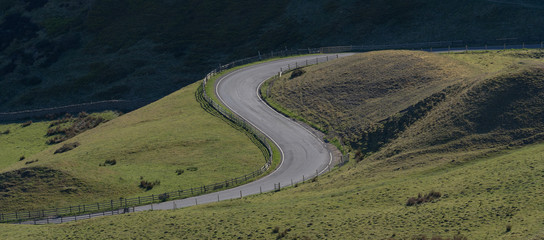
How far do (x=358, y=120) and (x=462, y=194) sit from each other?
93.0ft

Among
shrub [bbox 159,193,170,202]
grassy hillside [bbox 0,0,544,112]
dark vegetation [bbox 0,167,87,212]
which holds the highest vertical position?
grassy hillside [bbox 0,0,544,112]

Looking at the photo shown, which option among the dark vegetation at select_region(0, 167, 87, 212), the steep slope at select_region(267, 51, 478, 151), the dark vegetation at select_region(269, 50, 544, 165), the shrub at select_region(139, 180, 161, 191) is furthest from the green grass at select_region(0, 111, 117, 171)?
the dark vegetation at select_region(269, 50, 544, 165)

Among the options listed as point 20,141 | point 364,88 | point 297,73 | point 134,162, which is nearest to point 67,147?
point 134,162

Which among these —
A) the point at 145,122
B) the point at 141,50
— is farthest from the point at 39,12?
the point at 145,122

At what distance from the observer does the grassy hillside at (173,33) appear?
343 feet

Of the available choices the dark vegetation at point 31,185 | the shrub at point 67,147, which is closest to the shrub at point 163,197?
the dark vegetation at point 31,185

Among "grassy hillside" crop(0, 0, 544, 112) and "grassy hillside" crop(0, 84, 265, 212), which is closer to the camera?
"grassy hillside" crop(0, 84, 265, 212)

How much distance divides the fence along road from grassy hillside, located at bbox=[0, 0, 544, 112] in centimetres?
1345

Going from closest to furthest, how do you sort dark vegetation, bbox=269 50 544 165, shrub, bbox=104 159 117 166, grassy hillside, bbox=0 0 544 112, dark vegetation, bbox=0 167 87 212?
dark vegetation, bbox=269 50 544 165 < dark vegetation, bbox=0 167 87 212 < shrub, bbox=104 159 117 166 < grassy hillside, bbox=0 0 544 112

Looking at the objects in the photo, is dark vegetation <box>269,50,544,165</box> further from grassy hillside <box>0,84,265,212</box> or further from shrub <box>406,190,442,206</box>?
grassy hillside <box>0,84,265,212</box>

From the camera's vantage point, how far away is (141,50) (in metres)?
115

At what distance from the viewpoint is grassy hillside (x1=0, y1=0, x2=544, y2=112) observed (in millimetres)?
104688

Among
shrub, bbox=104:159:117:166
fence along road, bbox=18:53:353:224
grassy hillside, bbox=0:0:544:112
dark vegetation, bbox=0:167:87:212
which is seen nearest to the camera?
fence along road, bbox=18:53:353:224

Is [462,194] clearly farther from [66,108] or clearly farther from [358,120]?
[66,108]
